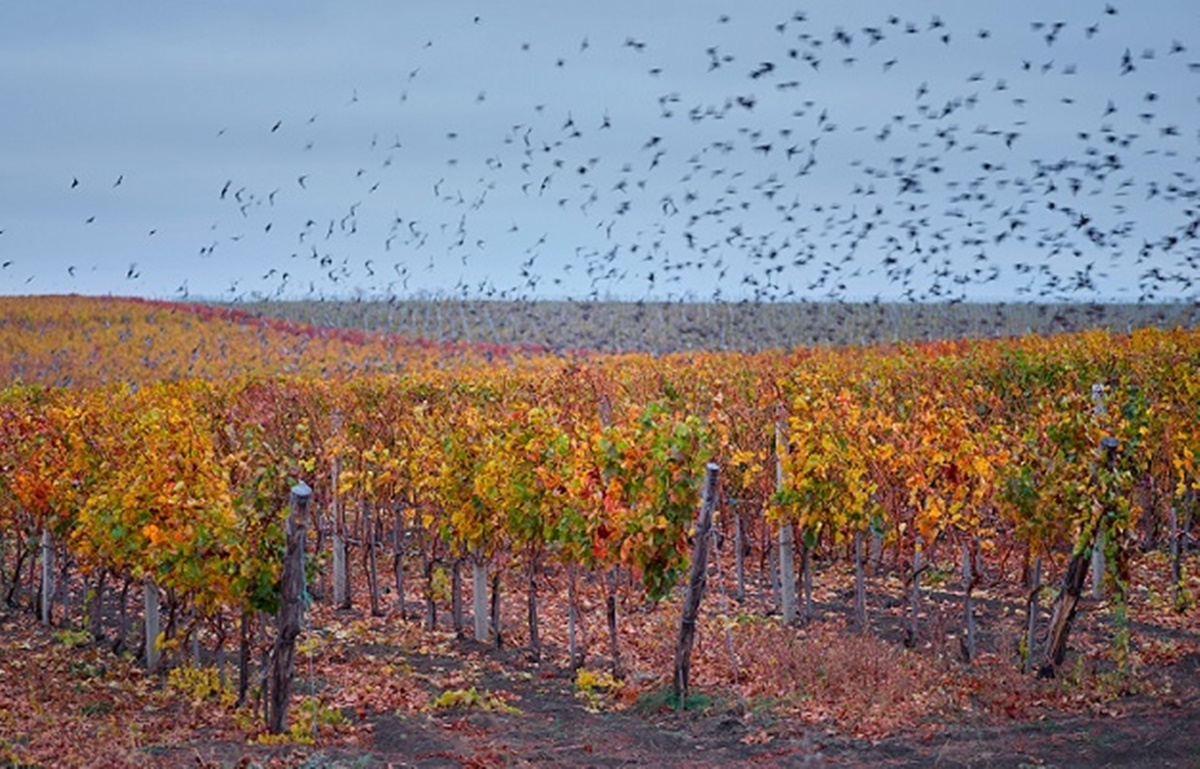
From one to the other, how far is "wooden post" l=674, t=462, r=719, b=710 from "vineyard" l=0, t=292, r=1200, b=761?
441 mm

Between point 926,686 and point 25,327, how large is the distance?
180 feet

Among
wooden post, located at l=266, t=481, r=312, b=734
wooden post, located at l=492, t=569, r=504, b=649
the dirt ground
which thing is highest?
wooden post, located at l=266, t=481, r=312, b=734

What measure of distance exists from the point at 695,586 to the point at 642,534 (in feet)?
2.55

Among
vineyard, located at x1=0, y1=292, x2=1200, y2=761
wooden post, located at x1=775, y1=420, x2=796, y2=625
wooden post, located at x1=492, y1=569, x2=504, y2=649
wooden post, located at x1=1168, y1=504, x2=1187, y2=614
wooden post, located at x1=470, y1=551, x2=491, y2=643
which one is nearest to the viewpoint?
vineyard, located at x1=0, y1=292, x2=1200, y2=761

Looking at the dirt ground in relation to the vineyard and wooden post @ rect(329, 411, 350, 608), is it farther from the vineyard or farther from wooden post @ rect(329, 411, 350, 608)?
wooden post @ rect(329, 411, 350, 608)

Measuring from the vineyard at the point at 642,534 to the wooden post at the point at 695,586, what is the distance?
17.3 inches

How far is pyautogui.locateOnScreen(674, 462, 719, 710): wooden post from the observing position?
11734mm

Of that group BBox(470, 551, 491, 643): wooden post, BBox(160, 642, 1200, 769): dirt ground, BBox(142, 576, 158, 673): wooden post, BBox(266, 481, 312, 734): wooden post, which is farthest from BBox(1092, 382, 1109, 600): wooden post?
BBox(142, 576, 158, 673): wooden post

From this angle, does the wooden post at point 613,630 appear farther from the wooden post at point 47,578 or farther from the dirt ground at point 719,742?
the wooden post at point 47,578

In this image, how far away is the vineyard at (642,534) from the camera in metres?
11.9

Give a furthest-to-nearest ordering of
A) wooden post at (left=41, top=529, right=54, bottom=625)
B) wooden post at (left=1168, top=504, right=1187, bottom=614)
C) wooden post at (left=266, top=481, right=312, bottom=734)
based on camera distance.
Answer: wooden post at (left=41, top=529, right=54, bottom=625) < wooden post at (left=1168, top=504, right=1187, bottom=614) < wooden post at (left=266, top=481, right=312, bottom=734)

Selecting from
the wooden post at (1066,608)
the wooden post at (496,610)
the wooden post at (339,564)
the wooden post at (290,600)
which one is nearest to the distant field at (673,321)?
the wooden post at (339,564)

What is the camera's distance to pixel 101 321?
61.2m

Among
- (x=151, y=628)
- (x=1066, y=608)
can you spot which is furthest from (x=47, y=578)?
(x=1066, y=608)
